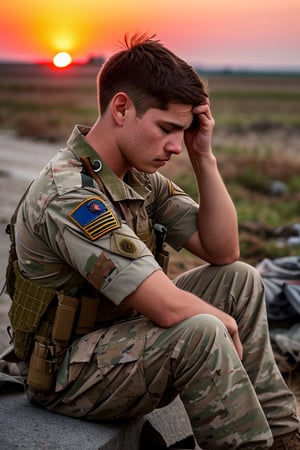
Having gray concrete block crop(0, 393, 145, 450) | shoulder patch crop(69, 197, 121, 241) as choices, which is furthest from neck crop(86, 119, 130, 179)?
gray concrete block crop(0, 393, 145, 450)

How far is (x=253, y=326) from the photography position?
3156mm

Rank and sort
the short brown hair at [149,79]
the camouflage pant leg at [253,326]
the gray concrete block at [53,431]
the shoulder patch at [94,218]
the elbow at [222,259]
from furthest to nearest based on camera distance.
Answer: the elbow at [222,259], the camouflage pant leg at [253,326], the short brown hair at [149,79], the gray concrete block at [53,431], the shoulder patch at [94,218]

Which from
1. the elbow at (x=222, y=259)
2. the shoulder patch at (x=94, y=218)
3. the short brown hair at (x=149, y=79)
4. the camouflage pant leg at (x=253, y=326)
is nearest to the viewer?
the shoulder patch at (x=94, y=218)

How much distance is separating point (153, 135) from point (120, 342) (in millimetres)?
745

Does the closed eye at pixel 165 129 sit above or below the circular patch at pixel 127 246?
above

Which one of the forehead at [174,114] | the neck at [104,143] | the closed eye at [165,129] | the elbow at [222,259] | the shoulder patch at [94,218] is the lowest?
the elbow at [222,259]

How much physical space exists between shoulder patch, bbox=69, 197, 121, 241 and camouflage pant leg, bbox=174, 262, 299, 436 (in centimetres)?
71

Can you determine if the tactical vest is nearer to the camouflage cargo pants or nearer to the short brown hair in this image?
the camouflage cargo pants

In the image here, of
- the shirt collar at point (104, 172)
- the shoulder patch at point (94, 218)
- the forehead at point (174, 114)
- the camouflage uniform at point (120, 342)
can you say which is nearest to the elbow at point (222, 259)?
the camouflage uniform at point (120, 342)

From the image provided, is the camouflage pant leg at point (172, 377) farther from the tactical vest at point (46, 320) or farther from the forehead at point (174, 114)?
the forehead at point (174, 114)

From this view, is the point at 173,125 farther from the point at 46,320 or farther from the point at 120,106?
the point at 46,320

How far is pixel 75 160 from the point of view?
9.41ft

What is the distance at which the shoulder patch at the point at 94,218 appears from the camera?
264 cm

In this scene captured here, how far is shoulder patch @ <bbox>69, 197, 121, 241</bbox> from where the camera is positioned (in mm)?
2643
